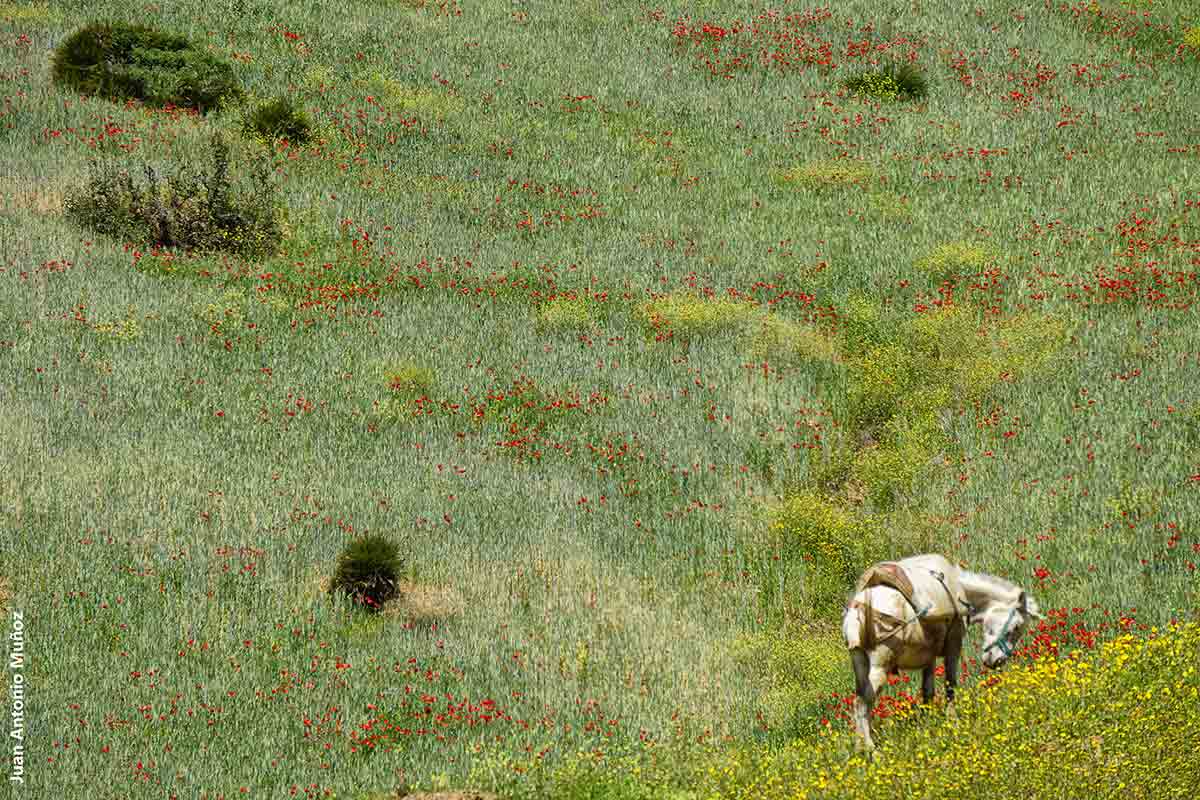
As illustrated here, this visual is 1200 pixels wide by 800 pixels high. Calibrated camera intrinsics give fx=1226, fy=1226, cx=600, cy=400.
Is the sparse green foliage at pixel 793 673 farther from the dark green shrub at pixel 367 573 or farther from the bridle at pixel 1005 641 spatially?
the dark green shrub at pixel 367 573

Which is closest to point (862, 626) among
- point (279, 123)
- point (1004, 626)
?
point (1004, 626)

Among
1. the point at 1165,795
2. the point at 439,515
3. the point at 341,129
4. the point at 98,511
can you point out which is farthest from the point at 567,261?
the point at 1165,795

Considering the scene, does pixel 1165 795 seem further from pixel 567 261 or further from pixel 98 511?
pixel 567 261

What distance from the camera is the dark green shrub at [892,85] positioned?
1256 inches

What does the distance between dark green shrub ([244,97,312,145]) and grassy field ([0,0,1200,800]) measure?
1.11ft

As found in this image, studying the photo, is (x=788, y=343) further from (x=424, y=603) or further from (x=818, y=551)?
(x=424, y=603)

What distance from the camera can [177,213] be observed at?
74.2 feet

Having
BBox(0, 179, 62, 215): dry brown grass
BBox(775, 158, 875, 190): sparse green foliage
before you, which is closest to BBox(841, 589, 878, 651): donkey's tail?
BBox(0, 179, 62, 215): dry brown grass

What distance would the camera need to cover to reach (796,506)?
50.6ft

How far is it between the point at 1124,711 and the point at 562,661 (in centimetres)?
523

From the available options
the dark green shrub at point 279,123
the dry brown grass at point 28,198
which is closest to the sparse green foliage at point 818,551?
the dry brown grass at point 28,198

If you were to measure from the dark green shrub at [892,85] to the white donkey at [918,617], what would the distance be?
946 inches

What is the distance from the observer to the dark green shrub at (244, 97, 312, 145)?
2666 centimetres

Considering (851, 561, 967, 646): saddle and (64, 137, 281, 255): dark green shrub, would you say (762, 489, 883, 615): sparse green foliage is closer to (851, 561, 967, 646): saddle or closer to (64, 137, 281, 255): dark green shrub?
(851, 561, 967, 646): saddle
